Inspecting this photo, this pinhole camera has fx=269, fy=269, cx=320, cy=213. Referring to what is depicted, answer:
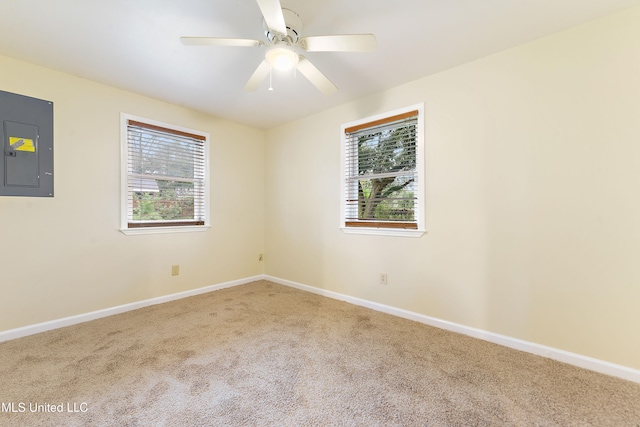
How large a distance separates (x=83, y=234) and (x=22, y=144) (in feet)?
2.92

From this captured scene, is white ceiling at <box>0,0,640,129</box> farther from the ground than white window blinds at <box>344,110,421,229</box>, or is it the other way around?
white ceiling at <box>0,0,640,129</box>

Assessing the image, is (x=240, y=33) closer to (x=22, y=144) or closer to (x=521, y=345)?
(x=22, y=144)

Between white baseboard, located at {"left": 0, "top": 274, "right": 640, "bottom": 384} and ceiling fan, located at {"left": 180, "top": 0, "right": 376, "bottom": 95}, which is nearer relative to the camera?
ceiling fan, located at {"left": 180, "top": 0, "right": 376, "bottom": 95}

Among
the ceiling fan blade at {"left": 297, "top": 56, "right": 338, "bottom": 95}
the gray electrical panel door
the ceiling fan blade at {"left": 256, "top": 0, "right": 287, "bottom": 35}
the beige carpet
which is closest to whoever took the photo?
the ceiling fan blade at {"left": 256, "top": 0, "right": 287, "bottom": 35}

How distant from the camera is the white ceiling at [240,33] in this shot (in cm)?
169

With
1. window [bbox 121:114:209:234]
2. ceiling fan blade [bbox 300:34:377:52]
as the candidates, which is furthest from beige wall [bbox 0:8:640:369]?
ceiling fan blade [bbox 300:34:377:52]

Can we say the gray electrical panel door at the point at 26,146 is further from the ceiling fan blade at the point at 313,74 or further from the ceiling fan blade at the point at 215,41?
the ceiling fan blade at the point at 313,74

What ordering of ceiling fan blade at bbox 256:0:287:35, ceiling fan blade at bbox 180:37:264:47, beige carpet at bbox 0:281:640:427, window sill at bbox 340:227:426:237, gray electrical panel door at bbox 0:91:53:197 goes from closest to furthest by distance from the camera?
ceiling fan blade at bbox 256:0:287:35, beige carpet at bbox 0:281:640:427, ceiling fan blade at bbox 180:37:264:47, gray electrical panel door at bbox 0:91:53:197, window sill at bbox 340:227:426:237

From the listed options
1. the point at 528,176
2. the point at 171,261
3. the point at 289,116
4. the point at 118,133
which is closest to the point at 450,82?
the point at 528,176

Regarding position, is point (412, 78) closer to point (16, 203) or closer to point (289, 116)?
point (289, 116)

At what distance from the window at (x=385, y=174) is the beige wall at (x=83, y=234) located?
1.87 m

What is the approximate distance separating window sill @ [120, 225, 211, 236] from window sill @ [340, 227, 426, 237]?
1.84 metres

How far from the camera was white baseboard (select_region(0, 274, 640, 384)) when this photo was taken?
70.9 inches

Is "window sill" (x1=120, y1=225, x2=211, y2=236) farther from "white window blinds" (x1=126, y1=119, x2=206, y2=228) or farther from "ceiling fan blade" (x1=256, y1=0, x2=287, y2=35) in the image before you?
"ceiling fan blade" (x1=256, y1=0, x2=287, y2=35)
